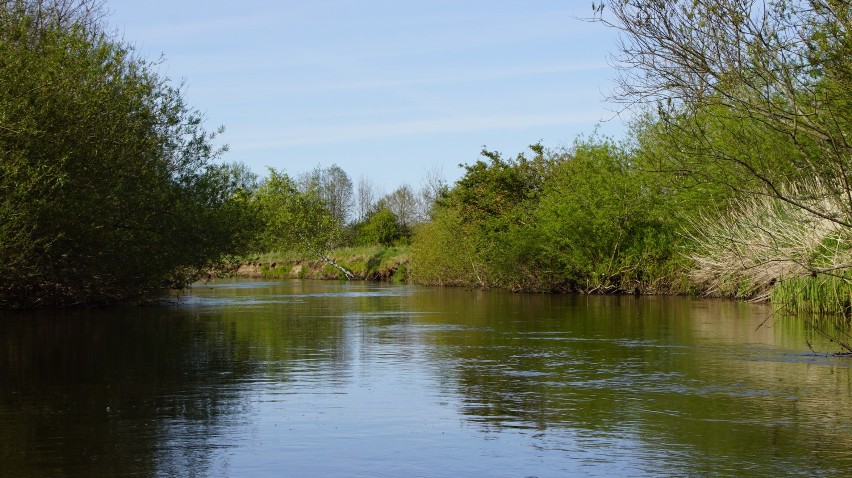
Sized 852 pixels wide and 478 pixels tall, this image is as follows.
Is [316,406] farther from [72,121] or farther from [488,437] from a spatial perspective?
[72,121]

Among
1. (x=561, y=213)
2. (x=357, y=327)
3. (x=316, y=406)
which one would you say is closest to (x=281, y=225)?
(x=561, y=213)

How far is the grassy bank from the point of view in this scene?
7860cm

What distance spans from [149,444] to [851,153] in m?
9.69

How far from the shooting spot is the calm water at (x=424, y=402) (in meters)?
9.97

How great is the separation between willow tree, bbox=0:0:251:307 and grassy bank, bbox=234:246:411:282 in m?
37.4

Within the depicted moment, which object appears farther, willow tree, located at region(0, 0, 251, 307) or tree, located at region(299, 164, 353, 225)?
tree, located at region(299, 164, 353, 225)

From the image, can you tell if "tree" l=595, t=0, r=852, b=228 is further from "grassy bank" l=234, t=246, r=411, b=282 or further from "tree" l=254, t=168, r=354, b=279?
"tree" l=254, t=168, r=354, b=279

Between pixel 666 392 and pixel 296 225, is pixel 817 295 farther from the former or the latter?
pixel 296 225

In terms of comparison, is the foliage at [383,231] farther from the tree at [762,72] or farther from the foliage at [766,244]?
the tree at [762,72]

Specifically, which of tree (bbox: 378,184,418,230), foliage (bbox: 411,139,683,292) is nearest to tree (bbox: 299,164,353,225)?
tree (bbox: 378,184,418,230)

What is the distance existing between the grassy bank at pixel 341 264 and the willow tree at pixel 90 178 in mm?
37372

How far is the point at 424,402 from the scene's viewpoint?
1397 cm

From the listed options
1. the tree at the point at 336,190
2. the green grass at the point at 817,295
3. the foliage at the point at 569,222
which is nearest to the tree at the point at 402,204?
the tree at the point at 336,190

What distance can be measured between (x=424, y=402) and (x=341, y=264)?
2819 inches
